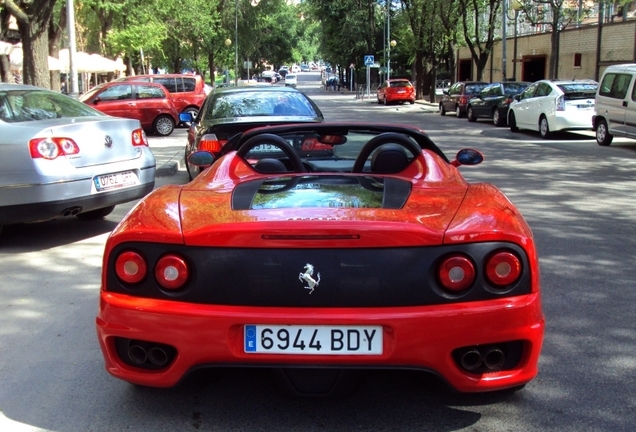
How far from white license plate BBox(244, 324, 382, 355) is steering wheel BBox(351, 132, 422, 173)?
1.54 meters

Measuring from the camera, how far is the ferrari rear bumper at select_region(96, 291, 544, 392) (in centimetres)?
296

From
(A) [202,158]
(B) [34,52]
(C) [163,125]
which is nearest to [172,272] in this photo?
(A) [202,158]

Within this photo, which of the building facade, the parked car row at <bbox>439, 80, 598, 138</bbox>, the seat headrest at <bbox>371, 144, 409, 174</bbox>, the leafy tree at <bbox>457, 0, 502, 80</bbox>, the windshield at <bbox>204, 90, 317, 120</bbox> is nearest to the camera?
→ the seat headrest at <bbox>371, 144, 409, 174</bbox>

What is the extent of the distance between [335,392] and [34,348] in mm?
2176

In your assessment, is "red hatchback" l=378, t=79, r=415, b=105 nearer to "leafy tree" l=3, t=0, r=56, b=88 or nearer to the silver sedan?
"leafy tree" l=3, t=0, r=56, b=88

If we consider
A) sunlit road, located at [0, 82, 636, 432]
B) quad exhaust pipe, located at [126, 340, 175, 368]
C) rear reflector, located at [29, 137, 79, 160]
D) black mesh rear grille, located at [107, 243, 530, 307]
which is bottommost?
sunlit road, located at [0, 82, 636, 432]

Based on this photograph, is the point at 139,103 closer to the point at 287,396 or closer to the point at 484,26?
the point at 287,396

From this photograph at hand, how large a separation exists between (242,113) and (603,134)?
10321mm

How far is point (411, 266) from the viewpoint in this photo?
3000 millimetres

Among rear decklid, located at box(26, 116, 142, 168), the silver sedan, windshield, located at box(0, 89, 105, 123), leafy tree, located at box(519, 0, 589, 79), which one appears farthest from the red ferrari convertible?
leafy tree, located at box(519, 0, 589, 79)

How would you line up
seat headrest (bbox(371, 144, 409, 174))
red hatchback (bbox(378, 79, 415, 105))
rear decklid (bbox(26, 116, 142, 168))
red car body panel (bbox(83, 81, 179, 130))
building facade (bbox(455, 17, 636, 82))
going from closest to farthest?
1. seat headrest (bbox(371, 144, 409, 174))
2. rear decklid (bbox(26, 116, 142, 168))
3. red car body panel (bbox(83, 81, 179, 130))
4. building facade (bbox(455, 17, 636, 82))
5. red hatchback (bbox(378, 79, 415, 105))

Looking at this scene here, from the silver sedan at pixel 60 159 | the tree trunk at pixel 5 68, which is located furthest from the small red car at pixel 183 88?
the silver sedan at pixel 60 159

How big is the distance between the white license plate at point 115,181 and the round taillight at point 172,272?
175 inches

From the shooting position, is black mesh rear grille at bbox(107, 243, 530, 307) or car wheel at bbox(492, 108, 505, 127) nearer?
black mesh rear grille at bbox(107, 243, 530, 307)
